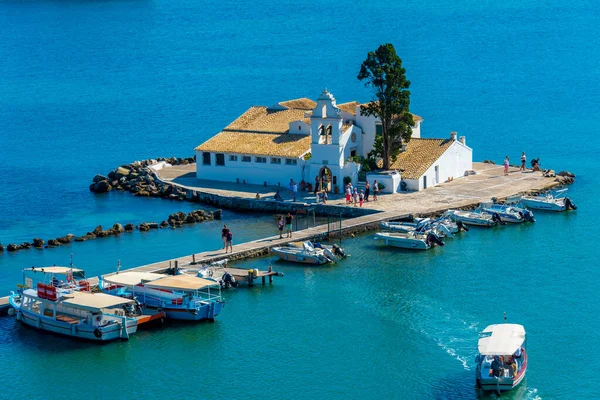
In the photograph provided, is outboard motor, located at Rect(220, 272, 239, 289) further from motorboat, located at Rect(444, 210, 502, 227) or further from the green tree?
the green tree

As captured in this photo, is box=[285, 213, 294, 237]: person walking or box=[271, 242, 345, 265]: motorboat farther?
box=[285, 213, 294, 237]: person walking

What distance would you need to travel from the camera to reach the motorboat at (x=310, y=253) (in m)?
65.5

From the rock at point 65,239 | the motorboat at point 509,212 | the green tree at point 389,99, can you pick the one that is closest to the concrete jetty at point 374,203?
the motorboat at point 509,212

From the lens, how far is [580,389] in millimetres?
47938

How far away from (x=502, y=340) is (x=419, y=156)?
3328cm

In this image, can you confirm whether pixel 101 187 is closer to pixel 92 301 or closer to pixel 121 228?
pixel 121 228

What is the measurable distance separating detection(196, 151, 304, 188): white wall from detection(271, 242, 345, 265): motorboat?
47.2 feet

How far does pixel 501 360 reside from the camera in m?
47.7

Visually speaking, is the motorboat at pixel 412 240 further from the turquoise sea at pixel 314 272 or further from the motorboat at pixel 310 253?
the motorboat at pixel 310 253

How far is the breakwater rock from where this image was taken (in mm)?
83688

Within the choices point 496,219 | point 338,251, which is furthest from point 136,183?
point 496,219

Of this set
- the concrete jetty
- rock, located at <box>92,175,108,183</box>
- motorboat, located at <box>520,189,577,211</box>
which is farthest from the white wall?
motorboat, located at <box>520,189,577,211</box>

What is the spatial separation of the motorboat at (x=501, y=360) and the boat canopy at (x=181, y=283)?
14.7 meters

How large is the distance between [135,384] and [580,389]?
19023 millimetres
